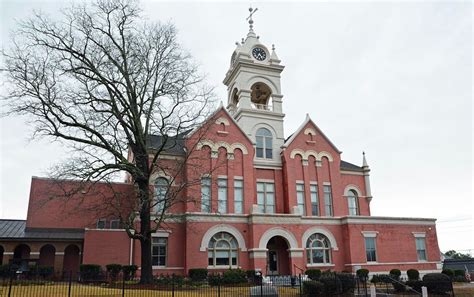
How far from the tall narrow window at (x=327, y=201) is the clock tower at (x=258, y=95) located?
5240 millimetres

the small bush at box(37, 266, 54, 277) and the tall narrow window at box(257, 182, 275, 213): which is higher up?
the tall narrow window at box(257, 182, 275, 213)

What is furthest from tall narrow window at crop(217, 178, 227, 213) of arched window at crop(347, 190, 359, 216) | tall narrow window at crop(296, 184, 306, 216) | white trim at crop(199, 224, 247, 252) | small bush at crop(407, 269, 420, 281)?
small bush at crop(407, 269, 420, 281)

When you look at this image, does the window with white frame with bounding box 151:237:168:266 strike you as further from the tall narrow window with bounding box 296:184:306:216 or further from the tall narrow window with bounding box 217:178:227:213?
the tall narrow window with bounding box 296:184:306:216

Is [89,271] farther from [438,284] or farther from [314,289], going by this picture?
[438,284]

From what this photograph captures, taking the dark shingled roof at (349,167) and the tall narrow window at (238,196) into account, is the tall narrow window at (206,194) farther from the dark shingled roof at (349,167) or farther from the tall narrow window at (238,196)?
the dark shingled roof at (349,167)

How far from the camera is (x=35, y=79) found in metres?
24.7

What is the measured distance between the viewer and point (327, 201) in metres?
38.8

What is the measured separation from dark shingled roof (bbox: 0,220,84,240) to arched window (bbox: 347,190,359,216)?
25.1 meters

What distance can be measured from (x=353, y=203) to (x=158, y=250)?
20.2 m

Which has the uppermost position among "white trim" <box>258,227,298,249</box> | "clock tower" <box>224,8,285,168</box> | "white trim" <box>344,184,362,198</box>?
"clock tower" <box>224,8,285,168</box>

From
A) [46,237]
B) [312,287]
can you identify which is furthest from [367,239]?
[46,237]

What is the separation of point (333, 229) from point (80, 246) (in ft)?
71.5

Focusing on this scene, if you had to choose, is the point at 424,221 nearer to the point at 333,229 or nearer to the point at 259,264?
the point at 333,229

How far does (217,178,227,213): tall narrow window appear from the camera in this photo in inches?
1347
